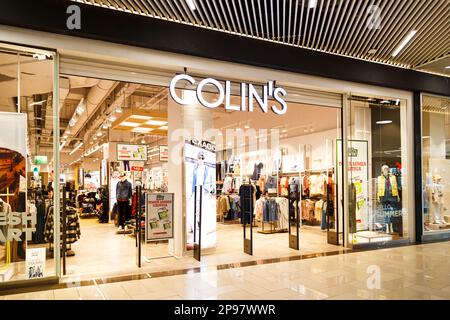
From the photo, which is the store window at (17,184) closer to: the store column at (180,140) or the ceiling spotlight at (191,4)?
the ceiling spotlight at (191,4)

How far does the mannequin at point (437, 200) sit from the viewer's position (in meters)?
8.10

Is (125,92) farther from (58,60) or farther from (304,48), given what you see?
(304,48)

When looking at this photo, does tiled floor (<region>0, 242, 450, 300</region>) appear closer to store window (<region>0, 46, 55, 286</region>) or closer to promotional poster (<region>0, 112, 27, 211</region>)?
store window (<region>0, 46, 55, 286</region>)

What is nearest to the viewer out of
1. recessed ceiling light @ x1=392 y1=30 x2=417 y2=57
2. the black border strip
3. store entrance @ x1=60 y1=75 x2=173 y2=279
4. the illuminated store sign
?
the black border strip

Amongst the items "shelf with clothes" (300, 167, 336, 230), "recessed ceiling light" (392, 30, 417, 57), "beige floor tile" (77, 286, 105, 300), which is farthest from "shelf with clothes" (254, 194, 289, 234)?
"beige floor tile" (77, 286, 105, 300)

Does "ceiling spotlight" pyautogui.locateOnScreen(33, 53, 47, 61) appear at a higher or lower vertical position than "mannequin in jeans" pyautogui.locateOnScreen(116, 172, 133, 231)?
higher

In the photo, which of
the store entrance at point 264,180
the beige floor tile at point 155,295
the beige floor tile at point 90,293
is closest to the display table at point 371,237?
the store entrance at point 264,180

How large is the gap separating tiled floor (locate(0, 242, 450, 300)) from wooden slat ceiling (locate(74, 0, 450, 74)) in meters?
3.71

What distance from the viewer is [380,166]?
7.54m

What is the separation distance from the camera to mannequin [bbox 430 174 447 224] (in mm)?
8102

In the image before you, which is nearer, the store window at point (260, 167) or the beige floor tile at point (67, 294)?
the beige floor tile at point (67, 294)

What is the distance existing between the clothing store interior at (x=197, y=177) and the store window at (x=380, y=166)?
0.03 meters

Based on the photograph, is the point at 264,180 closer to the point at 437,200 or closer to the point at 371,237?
the point at 371,237

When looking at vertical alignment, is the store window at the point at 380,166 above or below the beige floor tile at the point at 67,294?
above
